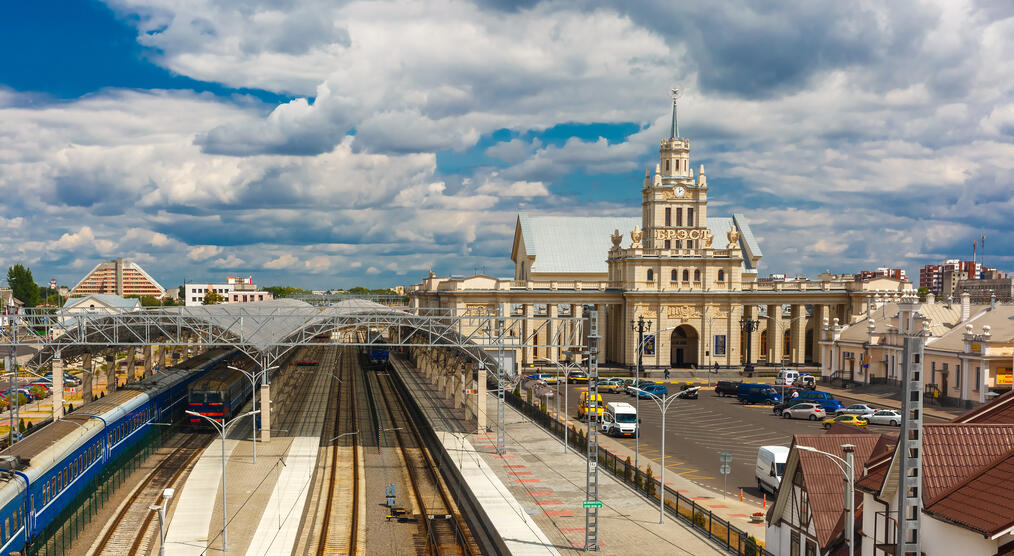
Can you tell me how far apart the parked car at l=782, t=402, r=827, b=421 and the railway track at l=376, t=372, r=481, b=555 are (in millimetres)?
27672

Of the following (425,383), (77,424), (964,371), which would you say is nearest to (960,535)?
(77,424)

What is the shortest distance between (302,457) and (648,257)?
202 feet

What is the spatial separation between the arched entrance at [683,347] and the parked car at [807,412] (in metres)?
40.4

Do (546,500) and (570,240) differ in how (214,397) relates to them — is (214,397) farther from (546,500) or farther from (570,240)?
(570,240)

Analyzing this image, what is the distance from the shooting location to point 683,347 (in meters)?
105

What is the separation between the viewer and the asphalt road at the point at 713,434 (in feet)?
144

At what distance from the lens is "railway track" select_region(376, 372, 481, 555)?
32094 millimetres

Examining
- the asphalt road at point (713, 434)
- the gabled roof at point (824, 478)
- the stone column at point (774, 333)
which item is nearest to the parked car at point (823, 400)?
the asphalt road at point (713, 434)

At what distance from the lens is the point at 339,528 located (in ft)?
112

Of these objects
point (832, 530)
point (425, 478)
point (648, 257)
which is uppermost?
point (648, 257)

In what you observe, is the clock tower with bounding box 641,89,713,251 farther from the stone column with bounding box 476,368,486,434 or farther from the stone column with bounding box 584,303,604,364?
the stone column with bounding box 476,368,486,434

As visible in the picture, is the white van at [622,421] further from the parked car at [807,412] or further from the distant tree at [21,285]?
the distant tree at [21,285]

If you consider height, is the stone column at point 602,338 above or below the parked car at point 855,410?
above

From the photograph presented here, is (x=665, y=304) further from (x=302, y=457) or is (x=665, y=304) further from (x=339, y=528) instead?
(x=339, y=528)
